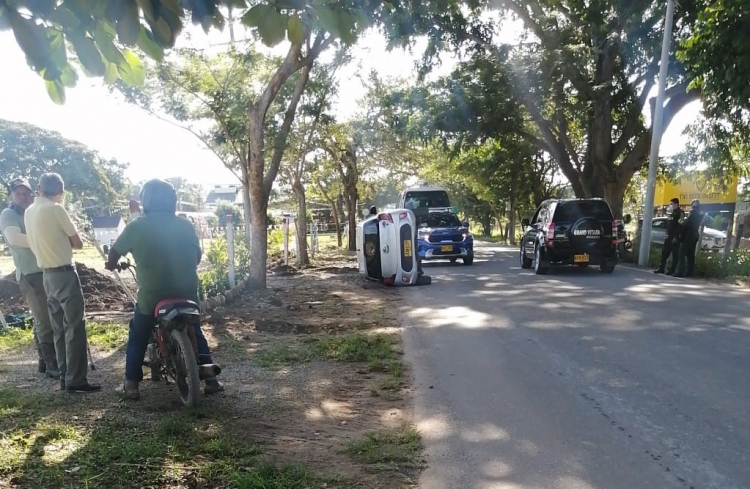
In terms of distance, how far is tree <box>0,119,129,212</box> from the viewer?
133ft

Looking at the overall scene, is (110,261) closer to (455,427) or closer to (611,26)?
(455,427)

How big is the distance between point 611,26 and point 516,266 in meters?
7.78

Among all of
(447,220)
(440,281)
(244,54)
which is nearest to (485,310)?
(440,281)

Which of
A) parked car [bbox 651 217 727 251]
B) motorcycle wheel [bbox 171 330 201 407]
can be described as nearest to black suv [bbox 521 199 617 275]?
parked car [bbox 651 217 727 251]

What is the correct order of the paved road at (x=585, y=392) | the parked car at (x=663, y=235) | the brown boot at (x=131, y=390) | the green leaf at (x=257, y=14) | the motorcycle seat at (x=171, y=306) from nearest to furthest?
1. the green leaf at (x=257, y=14)
2. the paved road at (x=585, y=392)
3. the motorcycle seat at (x=171, y=306)
4. the brown boot at (x=131, y=390)
5. the parked car at (x=663, y=235)

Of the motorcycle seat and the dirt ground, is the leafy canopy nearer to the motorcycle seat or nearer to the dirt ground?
the motorcycle seat

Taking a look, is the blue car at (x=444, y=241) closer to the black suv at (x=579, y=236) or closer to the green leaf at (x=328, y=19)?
the black suv at (x=579, y=236)

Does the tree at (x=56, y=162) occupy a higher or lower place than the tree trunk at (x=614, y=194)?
higher

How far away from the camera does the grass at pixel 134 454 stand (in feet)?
12.1

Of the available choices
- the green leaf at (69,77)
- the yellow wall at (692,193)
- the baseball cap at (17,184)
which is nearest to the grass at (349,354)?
the baseball cap at (17,184)

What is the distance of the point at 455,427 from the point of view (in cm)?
471

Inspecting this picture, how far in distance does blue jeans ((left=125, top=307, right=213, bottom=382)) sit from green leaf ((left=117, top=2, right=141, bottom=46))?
10.3ft

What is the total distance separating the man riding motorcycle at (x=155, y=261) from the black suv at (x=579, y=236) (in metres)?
11.5

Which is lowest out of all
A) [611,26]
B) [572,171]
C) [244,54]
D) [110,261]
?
[110,261]
